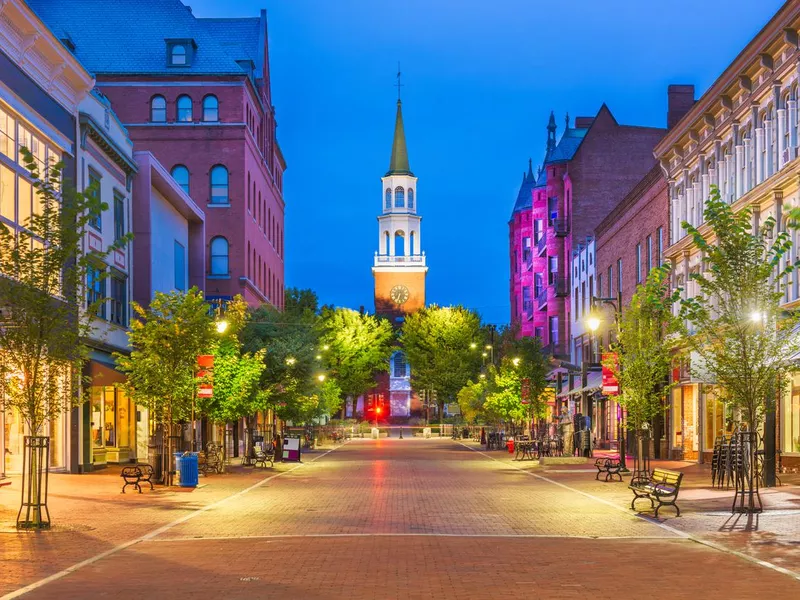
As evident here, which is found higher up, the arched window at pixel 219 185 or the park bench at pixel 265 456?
the arched window at pixel 219 185

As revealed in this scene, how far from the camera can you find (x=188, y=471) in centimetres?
3136

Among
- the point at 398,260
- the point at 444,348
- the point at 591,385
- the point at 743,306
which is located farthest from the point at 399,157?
the point at 743,306

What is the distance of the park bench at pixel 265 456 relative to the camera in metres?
43.1

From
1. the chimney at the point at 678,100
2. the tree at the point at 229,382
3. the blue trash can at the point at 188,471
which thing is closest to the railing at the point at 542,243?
the chimney at the point at 678,100

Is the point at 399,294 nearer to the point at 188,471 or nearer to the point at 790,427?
the point at 790,427

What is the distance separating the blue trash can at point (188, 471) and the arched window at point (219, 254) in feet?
118

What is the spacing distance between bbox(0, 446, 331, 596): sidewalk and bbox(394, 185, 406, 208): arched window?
4491 inches

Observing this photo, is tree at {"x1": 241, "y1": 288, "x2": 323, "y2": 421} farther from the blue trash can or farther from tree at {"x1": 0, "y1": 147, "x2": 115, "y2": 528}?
tree at {"x1": 0, "y1": 147, "x2": 115, "y2": 528}

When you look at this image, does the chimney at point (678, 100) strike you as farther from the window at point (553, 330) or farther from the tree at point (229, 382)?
the tree at point (229, 382)

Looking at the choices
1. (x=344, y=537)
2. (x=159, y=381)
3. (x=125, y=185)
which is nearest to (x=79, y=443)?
(x=159, y=381)

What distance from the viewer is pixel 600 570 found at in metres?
14.7

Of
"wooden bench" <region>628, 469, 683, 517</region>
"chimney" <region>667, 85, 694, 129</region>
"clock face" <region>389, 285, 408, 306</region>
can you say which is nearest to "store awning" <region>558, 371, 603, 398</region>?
"chimney" <region>667, 85, 694, 129</region>

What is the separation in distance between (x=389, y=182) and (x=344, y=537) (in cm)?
13336

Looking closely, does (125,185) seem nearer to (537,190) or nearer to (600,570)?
(600,570)
